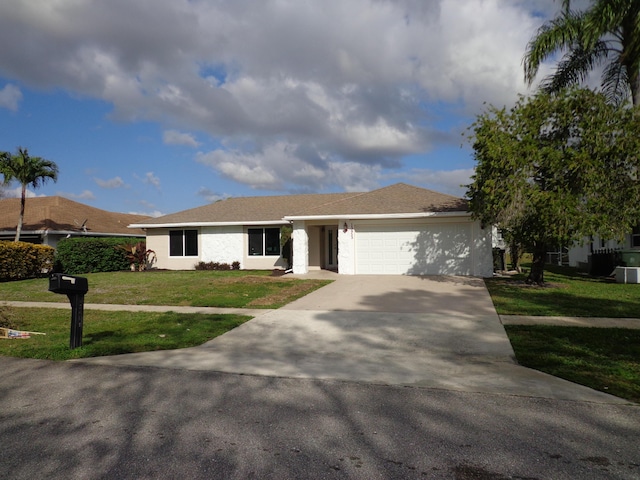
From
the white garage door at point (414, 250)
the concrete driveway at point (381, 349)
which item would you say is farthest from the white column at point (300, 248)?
the concrete driveway at point (381, 349)

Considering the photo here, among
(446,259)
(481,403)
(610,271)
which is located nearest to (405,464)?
(481,403)

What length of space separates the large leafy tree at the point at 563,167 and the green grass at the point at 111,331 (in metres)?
8.85

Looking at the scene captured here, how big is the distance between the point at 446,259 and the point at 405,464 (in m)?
16.0

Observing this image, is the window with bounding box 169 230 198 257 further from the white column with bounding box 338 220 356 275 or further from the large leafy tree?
the large leafy tree

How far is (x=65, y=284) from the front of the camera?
6824mm

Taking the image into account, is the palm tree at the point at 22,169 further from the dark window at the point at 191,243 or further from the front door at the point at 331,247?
the front door at the point at 331,247

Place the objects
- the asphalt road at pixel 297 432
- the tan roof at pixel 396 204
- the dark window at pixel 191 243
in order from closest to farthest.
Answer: the asphalt road at pixel 297 432 → the tan roof at pixel 396 204 → the dark window at pixel 191 243

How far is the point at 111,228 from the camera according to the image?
101ft

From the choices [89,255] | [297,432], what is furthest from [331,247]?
[297,432]

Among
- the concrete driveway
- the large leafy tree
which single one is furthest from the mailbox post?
the large leafy tree

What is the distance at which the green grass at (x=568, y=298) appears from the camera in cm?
1054

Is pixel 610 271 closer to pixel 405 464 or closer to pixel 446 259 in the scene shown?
pixel 446 259

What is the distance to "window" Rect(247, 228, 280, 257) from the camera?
23.5 meters

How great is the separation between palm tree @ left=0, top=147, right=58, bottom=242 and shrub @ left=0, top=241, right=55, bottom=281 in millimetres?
2672
